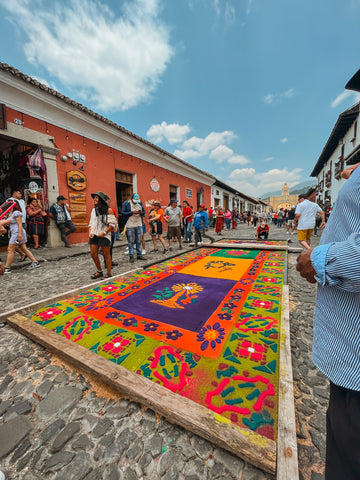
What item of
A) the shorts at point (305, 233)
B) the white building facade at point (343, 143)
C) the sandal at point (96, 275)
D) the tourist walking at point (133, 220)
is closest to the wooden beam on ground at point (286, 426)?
the sandal at point (96, 275)

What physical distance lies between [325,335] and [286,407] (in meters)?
0.74

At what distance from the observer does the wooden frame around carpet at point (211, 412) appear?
3.31ft

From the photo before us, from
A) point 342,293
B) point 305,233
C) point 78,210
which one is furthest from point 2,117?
point 305,233

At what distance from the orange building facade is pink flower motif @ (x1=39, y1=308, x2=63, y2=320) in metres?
5.24

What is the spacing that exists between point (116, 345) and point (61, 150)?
7626 mm

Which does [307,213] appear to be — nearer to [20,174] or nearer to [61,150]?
[61,150]

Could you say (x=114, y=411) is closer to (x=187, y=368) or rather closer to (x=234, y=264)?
(x=187, y=368)

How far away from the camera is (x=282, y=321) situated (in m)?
2.17

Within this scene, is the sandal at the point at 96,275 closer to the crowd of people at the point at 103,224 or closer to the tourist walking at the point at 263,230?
the crowd of people at the point at 103,224

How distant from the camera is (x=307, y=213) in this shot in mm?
5379

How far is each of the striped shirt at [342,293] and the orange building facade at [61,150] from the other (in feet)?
26.4

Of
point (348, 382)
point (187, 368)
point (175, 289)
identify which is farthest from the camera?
point (175, 289)

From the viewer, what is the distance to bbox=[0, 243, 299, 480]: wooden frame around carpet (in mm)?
1010

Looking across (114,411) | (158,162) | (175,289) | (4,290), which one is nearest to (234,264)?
(175,289)
